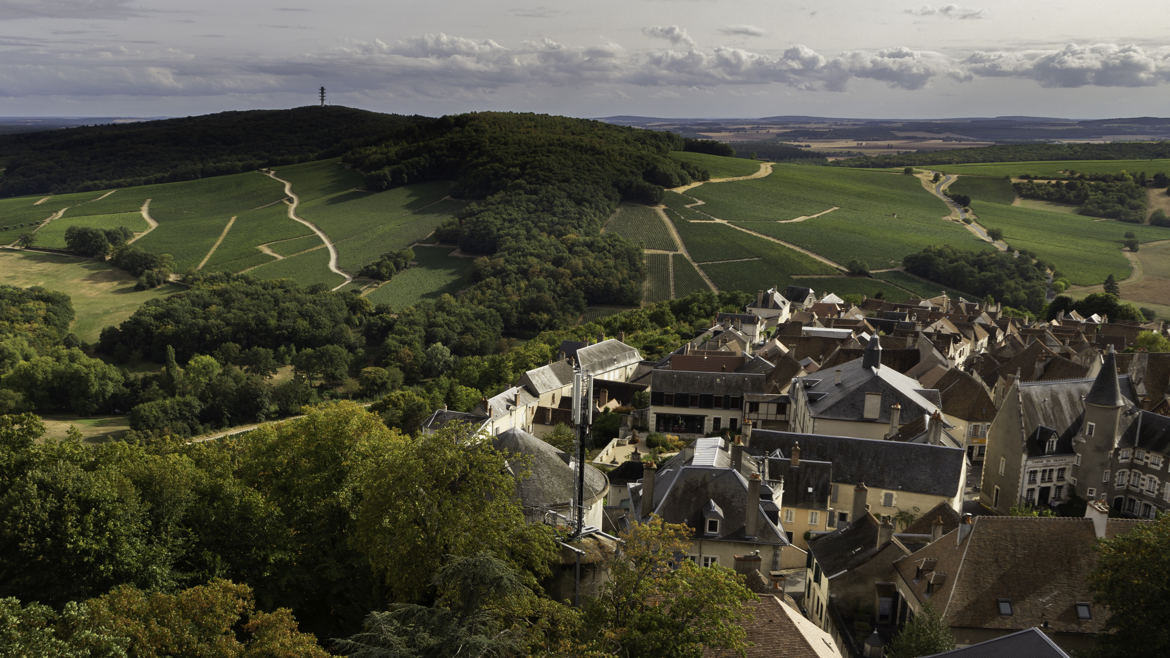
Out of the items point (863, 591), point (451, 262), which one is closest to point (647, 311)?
point (451, 262)

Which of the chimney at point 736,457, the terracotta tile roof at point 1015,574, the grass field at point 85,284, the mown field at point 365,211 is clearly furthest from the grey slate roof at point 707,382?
the grass field at point 85,284

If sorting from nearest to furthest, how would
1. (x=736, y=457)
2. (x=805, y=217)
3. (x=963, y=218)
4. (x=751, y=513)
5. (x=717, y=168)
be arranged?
1. (x=751, y=513)
2. (x=736, y=457)
3. (x=805, y=217)
4. (x=963, y=218)
5. (x=717, y=168)

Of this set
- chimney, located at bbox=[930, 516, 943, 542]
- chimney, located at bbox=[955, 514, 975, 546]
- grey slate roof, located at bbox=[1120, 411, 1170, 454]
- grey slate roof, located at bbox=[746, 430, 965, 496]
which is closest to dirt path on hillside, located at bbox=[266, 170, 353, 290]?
grey slate roof, located at bbox=[746, 430, 965, 496]

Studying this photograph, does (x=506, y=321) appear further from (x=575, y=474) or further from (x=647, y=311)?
(x=575, y=474)

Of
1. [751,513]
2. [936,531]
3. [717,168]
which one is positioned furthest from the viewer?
[717,168]

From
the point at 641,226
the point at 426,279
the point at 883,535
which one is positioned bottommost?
the point at 426,279

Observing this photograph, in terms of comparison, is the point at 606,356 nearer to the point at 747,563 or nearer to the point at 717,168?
the point at 747,563

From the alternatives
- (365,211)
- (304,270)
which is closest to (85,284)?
(304,270)
